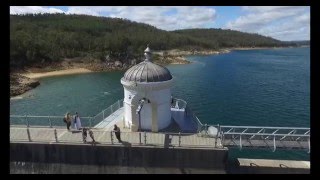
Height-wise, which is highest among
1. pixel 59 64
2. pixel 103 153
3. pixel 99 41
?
pixel 99 41

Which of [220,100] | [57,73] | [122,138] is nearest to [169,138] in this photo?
[122,138]

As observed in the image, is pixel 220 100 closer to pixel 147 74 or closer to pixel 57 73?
pixel 147 74

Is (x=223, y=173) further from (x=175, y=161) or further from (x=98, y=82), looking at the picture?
(x=98, y=82)

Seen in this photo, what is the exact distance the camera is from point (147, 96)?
1870 centimetres

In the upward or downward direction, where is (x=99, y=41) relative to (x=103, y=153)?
upward

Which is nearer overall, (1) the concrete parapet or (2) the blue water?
(1) the concrete parapet

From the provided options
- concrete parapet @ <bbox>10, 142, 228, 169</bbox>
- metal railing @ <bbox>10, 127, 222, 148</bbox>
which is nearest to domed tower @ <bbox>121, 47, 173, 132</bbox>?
metal railing @ <bbox>10, 127, 222, 148</bbox>

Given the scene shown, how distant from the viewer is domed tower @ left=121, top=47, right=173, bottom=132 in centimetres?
1859

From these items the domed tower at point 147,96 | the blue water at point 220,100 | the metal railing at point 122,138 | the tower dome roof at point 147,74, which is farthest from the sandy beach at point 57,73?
the domed tower at point 147,96

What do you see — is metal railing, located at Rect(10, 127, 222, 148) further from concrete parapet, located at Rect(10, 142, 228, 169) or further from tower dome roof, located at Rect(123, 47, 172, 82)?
tower dome roof, located at Rect(123, 47, 172, 82)

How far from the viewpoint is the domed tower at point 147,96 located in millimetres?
18594

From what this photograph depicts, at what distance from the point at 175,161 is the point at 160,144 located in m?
1.16

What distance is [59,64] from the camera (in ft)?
275

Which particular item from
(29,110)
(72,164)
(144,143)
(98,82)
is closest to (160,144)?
(144,143)
